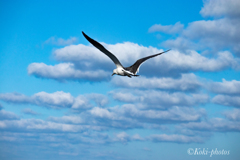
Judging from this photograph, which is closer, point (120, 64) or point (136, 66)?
point (120, 64)

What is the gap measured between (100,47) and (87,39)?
8.44 ft

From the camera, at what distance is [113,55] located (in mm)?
45094

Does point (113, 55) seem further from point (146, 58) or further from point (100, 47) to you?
point (146, 58)

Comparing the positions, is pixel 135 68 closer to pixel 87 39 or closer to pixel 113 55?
pixel 113 55

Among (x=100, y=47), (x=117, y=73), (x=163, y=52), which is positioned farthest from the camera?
(x=163, y=52)

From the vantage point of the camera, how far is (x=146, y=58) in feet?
177

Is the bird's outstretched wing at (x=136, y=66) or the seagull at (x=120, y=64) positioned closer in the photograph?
the seagull at (x=120, y=64)

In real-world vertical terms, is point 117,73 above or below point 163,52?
below

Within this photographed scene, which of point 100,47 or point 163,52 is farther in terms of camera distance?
point 163,52

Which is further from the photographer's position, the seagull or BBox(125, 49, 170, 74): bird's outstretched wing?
BBox(125, 49, 170, 74): bird's outstretched wing

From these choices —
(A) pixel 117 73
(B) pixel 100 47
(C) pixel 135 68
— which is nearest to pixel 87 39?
(B) pixel 100 47

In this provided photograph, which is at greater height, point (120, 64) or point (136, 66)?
point (136, 66)

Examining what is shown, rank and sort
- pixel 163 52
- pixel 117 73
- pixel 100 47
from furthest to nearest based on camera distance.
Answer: pixel 163 52
pixel 117 73
pixel 100 47

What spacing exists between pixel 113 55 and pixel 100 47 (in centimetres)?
256
